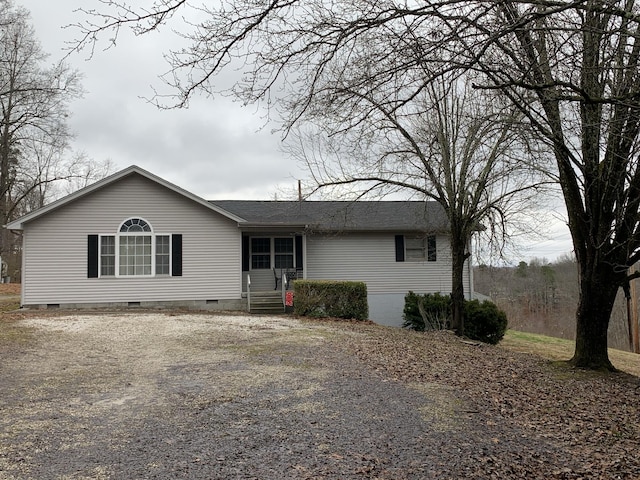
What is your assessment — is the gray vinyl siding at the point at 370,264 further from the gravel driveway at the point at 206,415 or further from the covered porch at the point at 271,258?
the gravel driveway at the point at 206,415

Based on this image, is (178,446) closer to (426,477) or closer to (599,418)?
(426,477)

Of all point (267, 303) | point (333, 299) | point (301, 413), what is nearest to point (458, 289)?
point (333, 299)

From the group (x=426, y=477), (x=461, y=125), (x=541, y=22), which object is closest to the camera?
(x=426, y=477)

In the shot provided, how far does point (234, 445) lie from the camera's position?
14.8 ft

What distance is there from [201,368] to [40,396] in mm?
2317

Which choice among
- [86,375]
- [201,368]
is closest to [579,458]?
[201,368]

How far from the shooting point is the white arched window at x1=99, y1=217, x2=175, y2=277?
16.1 metres

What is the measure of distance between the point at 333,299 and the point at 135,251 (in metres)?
6.54

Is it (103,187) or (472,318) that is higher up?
(103,187)

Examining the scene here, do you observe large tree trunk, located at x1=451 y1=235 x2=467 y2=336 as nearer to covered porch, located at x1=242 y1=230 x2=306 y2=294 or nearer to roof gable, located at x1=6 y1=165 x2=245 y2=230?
covered porch, located at x1=242 y1=230 x2=306 y2=294

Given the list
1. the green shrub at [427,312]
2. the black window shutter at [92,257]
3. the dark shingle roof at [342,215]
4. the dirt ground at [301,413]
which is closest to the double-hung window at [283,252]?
the dark shingle roof at [342,215]

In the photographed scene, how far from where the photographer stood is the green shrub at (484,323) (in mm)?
15008

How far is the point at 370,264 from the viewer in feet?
61.5

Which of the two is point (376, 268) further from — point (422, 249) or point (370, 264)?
point (422, 249)
